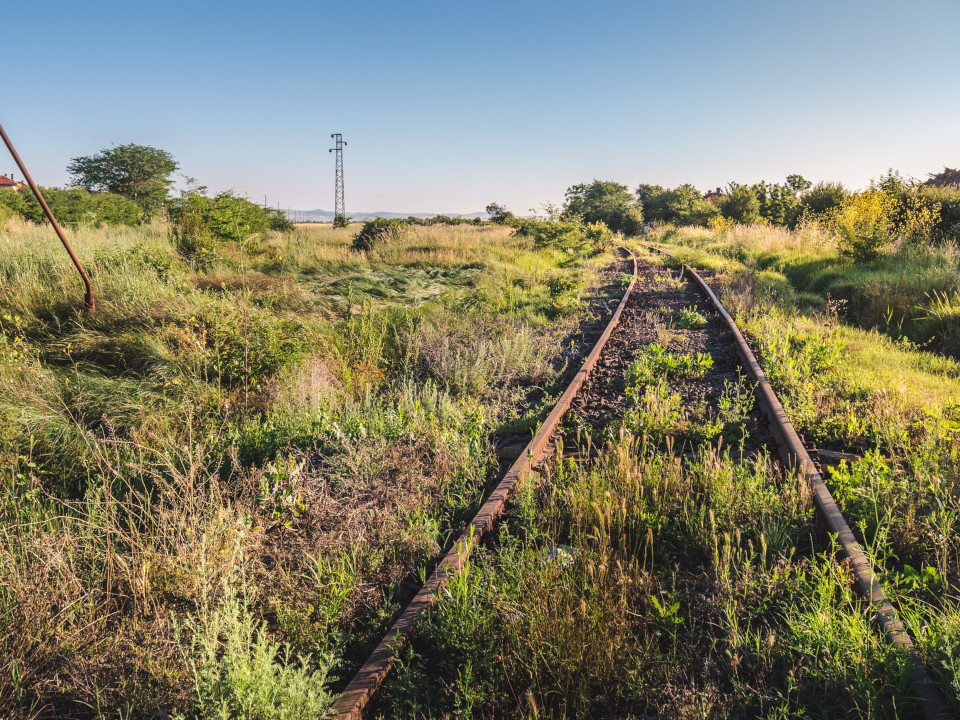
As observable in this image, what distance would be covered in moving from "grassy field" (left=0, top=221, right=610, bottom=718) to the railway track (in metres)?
0.17

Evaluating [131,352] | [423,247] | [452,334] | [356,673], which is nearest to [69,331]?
[131,352]

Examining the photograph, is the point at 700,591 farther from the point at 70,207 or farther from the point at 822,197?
the point at 70,207

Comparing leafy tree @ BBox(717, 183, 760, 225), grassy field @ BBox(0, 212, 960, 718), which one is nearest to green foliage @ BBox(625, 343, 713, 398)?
grassy field @ BBox(0, 212, 960, 718)

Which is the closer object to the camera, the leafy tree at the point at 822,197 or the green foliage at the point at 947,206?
the green foliage at the point at 947,206

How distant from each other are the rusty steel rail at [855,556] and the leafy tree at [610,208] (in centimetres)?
3438

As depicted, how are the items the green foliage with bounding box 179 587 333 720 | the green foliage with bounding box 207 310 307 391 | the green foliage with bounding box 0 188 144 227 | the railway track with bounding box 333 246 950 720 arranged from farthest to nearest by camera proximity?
the green foliage with bounding box 0 188 144 227, the green foliage with bounding box 207 310 307 391, the railway track with bounding box 333 246 950 720, the green foliage with bounding box 179 587 333 720

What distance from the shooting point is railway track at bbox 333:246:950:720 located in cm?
191

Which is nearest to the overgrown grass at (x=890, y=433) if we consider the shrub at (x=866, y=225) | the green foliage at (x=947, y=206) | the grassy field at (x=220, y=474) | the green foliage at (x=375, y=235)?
the grassy field at (x=220, y=474)

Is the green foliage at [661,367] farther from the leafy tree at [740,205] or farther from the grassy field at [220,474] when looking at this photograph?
the leafy tree at [740,205]

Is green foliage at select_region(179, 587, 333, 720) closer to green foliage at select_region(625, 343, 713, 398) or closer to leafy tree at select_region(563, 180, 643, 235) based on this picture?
green foliage at select_region(625, 343, 713, 398)

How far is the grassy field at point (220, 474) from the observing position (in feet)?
6.81

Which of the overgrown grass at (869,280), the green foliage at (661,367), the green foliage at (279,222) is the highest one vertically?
the green foliage at (279,222)

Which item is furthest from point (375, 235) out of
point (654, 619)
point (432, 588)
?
point (654, 619)

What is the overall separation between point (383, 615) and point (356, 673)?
356mm
